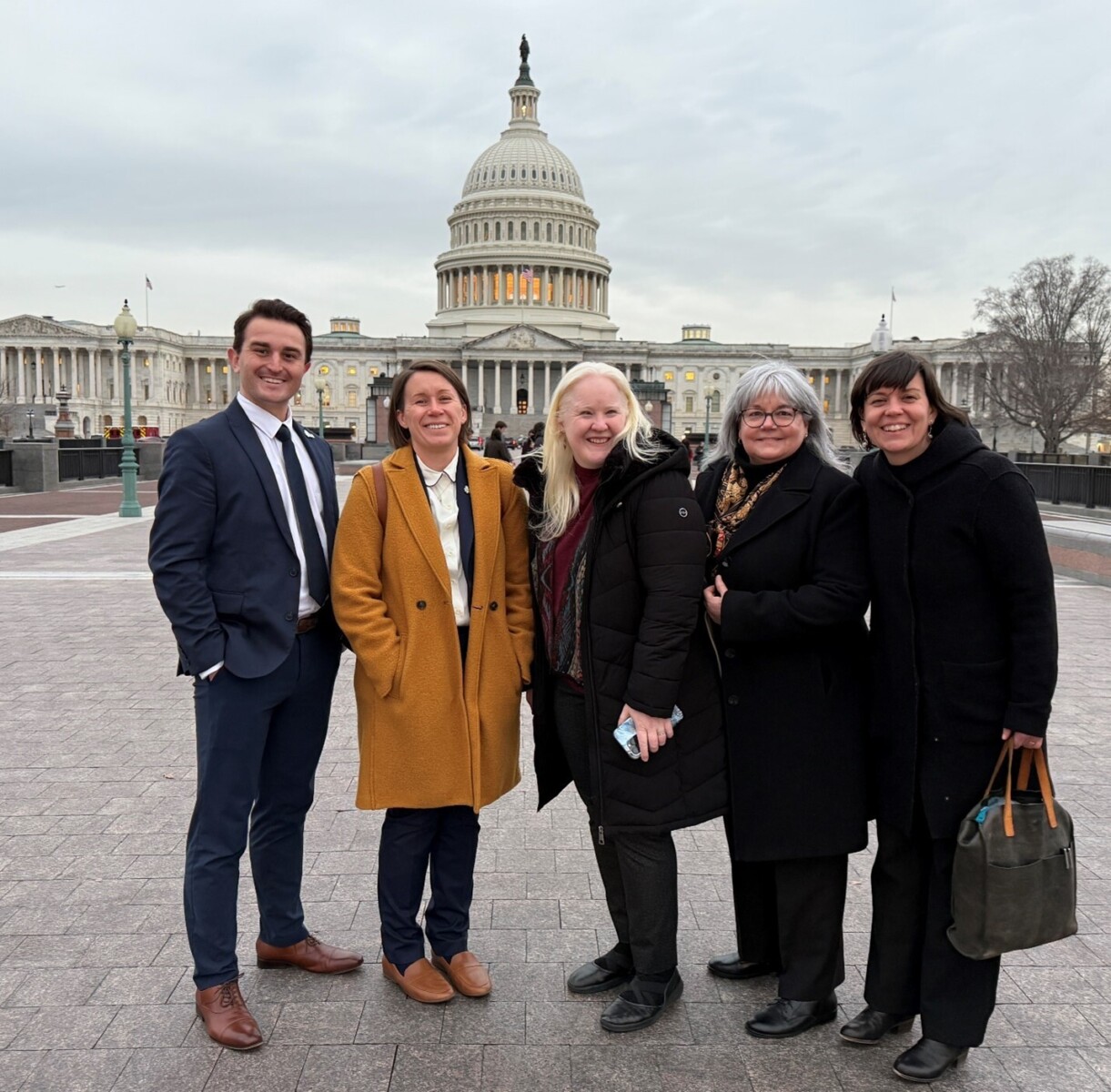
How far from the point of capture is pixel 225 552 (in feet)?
12.5

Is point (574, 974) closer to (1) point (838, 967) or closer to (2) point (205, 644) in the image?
(1) point (838, 967)

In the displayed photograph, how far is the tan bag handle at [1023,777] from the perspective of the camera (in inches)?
134

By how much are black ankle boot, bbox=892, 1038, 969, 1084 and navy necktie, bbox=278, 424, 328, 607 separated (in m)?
2.78

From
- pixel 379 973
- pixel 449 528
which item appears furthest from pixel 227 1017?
pixel 449 528

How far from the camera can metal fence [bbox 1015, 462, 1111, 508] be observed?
26625mm

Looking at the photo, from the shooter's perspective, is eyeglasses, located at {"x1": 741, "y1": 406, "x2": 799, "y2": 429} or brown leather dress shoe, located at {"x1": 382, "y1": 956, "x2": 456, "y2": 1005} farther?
brown leather dress shoe, located at {"x1": 382, "y1": 956, "x2": 456, "y2": 1005}

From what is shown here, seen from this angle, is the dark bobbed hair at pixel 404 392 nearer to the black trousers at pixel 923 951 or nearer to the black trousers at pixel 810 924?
the black trousers at pixel 810 924

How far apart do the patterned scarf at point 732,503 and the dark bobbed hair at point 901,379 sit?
0.42 metres

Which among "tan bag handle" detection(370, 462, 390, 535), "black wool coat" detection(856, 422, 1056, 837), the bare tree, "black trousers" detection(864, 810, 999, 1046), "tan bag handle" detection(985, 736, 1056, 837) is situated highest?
the bare tree

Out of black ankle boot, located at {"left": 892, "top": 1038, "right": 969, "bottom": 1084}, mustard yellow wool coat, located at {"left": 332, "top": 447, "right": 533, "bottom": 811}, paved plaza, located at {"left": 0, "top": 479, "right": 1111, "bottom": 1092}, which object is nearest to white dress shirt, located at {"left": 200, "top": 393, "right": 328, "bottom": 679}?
mustard yellow wool coat, located at {"left": 332, "top": 447, "right": 533, "bottom": 811}

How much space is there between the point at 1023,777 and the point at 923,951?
0.79 m

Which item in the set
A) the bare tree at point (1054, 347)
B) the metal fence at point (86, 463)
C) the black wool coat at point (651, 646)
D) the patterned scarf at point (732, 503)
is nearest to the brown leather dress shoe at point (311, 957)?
the black wool coat at point (651, 646)

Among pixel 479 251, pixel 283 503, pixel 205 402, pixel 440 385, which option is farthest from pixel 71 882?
pixel 205 402

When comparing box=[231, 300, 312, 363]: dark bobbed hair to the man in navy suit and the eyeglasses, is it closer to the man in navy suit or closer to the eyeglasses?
the man in navy suit
